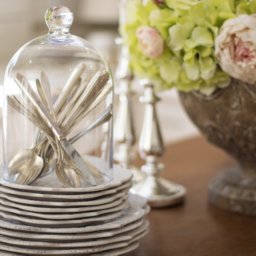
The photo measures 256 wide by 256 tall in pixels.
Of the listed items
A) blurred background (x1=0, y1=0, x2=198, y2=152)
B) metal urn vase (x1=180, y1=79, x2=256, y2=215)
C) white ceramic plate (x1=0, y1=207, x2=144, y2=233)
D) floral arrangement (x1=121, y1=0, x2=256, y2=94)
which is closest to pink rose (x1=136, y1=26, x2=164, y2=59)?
floral arrangement (x1=121, y1=0, x2=256, y2=94)

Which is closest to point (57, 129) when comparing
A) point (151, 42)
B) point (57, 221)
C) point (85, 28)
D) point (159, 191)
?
point (57, 221)

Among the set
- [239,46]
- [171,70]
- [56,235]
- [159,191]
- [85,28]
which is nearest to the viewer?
[56,235]

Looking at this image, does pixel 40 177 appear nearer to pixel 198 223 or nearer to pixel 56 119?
pixel 56 119

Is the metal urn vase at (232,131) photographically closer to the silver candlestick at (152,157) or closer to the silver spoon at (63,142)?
the silver candlestick at (152,157)

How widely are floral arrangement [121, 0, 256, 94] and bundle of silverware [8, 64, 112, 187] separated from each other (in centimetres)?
19

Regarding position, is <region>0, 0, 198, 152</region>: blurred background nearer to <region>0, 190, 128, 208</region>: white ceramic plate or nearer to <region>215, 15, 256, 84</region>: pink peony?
<region>215, 15, 256, 84</region>: pink peony

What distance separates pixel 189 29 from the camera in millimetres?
1192

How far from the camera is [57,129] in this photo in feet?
3.28

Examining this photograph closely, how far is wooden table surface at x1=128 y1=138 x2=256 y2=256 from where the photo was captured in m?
1.10

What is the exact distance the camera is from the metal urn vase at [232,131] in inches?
48.1

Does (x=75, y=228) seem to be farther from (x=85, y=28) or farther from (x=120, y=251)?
(x=85, y=28)

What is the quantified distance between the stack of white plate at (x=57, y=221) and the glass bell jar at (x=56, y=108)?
31 mm

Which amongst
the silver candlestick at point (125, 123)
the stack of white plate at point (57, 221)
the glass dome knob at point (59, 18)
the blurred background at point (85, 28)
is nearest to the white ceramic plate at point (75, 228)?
the stack of white plate at point (57, 221)

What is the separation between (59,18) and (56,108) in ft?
0.39
